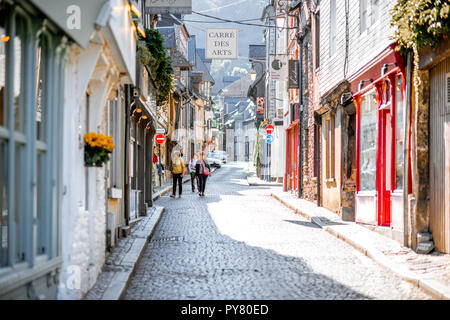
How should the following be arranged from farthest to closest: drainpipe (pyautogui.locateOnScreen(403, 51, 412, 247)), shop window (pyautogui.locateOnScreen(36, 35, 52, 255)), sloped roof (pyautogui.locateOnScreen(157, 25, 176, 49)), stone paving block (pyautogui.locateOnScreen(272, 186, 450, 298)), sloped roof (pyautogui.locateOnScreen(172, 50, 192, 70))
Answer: sloped roof (pyautogui.locateOnScreen(157, 25, 176, 49)), sloped roof (pyautogui.locateOnScreen(172, 50, 192, 70)), drainpipe (pyautogui.locateOnScreen(403, 51, 412, 247)), stone paving block (pyautogui.locateOnScreen(272, 186, 450, 298)), shop window (pyautogui.locateOnScreen(36, 35, 52, 255))

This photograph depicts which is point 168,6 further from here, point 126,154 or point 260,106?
point 260,106

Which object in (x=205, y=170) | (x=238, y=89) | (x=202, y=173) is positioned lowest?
(x=202, y=173)

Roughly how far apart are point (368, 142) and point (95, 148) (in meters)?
8.68

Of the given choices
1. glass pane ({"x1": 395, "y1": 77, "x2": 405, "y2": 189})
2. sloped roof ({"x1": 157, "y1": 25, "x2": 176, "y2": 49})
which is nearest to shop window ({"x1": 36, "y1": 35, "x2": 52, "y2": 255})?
glass pane ({"x1": 395, "y1": 77, "x2": 405, "y2": 189})

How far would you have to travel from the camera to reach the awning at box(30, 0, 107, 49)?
531cm

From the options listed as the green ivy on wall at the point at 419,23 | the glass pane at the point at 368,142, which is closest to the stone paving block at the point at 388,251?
the glass pane at the point at 368,142

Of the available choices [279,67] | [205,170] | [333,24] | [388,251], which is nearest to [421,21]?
[388,251]

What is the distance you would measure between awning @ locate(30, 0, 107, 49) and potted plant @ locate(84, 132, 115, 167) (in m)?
1.31

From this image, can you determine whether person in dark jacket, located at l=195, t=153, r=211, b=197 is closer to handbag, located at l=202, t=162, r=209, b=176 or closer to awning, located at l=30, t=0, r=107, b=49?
handbag, located at l=202, t=162, r=209, b=176

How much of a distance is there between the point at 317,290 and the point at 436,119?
382 centimetres

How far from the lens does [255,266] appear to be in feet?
30.8

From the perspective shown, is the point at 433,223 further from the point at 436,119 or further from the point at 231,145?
the point at 231,145

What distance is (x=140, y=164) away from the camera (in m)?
16.9

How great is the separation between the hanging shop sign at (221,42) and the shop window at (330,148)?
15.8 ft
